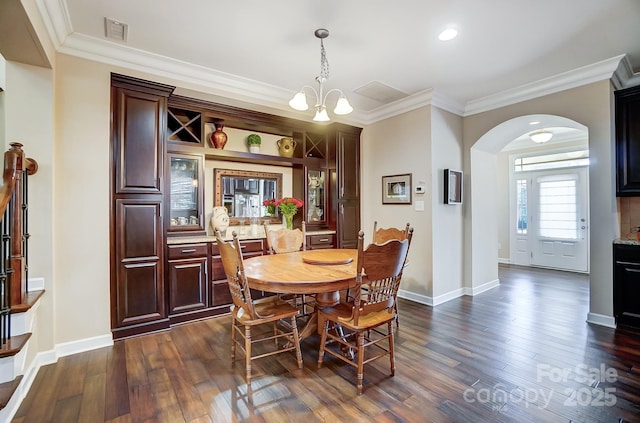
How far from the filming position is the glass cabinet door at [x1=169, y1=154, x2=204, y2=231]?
11.8ft

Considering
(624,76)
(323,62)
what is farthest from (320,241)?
(624,76)

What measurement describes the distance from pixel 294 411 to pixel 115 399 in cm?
120

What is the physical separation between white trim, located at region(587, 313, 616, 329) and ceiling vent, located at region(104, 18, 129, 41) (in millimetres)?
5379

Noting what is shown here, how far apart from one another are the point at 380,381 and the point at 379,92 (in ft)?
11.0

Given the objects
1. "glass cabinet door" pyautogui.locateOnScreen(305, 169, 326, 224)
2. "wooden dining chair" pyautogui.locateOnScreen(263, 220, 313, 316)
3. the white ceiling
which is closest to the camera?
the white ceiling

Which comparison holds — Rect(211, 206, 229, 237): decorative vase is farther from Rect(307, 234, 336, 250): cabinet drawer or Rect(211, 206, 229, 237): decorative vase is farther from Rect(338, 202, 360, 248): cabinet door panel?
Rect(338, 202, 360, 248): cabinet door panel

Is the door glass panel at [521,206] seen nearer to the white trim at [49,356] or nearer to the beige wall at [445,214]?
the beige wall at [445,214]

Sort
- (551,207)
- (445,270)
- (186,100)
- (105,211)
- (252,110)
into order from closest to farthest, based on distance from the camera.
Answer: (105,211), (186,100), (252,110), (445,270), (551,207)

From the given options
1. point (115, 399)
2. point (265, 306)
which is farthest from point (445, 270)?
point (115, 399)

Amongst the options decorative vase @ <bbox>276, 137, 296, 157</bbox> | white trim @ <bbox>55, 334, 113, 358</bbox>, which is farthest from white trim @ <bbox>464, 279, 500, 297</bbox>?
white trim @ <bbox>55, 334, 113, 358</bbox>

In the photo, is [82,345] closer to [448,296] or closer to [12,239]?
[12,239]

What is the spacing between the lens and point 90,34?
263 cm

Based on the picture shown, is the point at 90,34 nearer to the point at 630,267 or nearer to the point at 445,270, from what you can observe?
the point at 445,270

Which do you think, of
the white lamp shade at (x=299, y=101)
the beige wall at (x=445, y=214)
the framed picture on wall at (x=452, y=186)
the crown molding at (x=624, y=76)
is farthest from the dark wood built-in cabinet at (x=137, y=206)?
the crown molding at (x=624, y=76)
